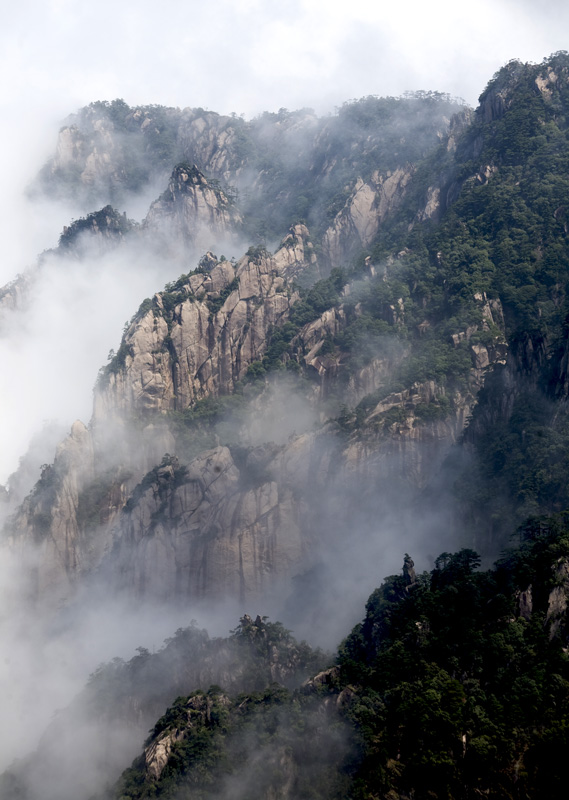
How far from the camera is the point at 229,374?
130125 millimetres

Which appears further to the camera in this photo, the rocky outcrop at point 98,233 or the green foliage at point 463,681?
the rocky outcrop at point 98,233

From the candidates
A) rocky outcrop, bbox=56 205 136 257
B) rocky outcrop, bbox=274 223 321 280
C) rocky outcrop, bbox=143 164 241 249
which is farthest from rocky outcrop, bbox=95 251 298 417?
rocky outcrop, bbox=56 205 136 257

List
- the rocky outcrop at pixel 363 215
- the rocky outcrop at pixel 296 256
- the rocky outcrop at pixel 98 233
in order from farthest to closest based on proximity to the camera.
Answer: the rocky outcrop at pixel 98 233
the rocky outcrop at pixel 363 215
the rocky outcrop at pixel 296 256

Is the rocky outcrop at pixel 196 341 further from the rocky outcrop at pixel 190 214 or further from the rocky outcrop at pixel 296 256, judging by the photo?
the rocky outcrop at pixel 190 214

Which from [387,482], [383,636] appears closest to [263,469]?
[387,482]

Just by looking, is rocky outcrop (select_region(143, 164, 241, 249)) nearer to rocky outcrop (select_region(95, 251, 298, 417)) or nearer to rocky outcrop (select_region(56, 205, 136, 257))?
rocky outcrop (select_region(56, 205, 136, 257))

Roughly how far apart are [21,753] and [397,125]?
118407 mm

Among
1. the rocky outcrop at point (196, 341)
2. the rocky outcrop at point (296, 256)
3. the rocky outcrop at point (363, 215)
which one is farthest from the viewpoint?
the rocky outcrop at point (363, 215)

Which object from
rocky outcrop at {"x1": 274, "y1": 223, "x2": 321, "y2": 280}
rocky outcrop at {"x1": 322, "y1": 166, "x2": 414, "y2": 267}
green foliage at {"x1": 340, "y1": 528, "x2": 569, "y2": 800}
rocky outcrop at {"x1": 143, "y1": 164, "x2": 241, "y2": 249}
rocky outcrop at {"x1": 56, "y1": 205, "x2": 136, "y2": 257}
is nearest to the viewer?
green foliage at {"x1": 340, "y1": 528, "x2": 569, "y2": 800}

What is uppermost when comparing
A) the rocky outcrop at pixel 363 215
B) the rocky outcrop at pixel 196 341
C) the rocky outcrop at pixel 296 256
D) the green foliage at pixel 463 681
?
the rocky outcrop at pixel 363 215

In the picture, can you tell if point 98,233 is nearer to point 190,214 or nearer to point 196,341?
point 190,214

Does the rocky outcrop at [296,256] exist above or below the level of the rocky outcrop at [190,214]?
below

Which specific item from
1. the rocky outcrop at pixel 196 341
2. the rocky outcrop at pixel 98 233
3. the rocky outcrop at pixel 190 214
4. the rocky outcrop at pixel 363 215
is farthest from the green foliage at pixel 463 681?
the rocky outcrop at pixel 98 233

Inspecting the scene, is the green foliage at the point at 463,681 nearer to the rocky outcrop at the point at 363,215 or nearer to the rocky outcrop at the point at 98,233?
the rocky outcrop at the point at 363,215
